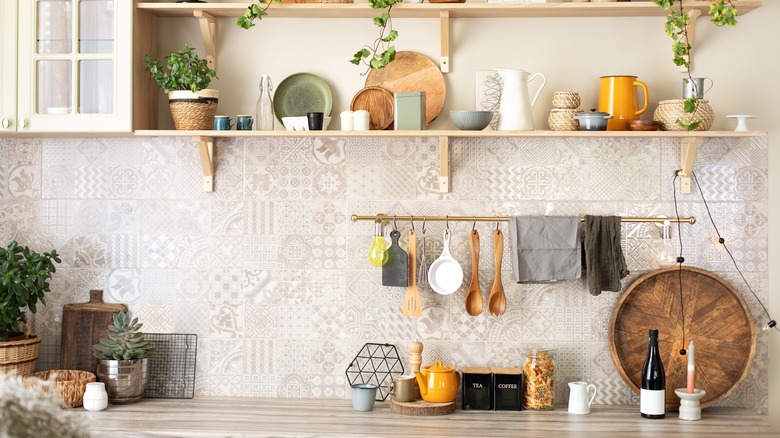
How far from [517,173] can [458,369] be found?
2.34 feet

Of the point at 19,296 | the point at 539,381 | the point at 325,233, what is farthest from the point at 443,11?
the point at 19,296

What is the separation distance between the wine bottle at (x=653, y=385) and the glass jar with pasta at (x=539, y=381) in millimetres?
293

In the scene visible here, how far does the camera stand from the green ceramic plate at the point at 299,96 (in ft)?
9.80

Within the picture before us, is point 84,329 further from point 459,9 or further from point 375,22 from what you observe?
point 459,9

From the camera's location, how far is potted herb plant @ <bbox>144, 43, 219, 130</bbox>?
2.82 m

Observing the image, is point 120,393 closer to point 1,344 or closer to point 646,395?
point 1,344

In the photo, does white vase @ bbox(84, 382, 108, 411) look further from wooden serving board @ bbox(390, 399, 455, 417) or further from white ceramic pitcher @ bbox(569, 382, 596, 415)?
white ceramic pitcher @ bbox(569, 382, 596, 415)

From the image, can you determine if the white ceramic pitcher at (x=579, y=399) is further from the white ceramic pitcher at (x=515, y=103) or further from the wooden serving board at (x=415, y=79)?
the wooden serving board at (x=415, y=79)

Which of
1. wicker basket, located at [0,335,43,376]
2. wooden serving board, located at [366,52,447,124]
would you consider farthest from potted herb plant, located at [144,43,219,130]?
wicker basket, located at [0,335,43,376]

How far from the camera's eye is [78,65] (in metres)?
2.76

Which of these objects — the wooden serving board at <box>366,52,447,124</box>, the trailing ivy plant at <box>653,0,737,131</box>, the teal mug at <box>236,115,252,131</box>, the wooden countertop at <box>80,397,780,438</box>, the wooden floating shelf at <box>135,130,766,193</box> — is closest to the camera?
the wooden countertop at <box>80,397,780,438</box>

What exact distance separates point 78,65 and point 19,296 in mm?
775

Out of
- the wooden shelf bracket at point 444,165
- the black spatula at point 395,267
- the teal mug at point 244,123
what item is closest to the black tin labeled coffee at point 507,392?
the black spatula at point 395,267

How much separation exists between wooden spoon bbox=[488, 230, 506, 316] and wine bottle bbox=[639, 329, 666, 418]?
1.64 feet
